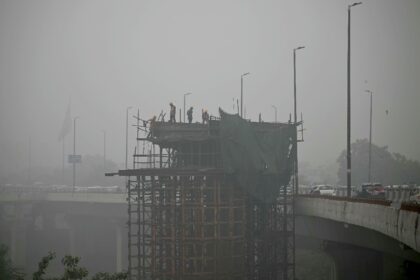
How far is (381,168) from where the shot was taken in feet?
457

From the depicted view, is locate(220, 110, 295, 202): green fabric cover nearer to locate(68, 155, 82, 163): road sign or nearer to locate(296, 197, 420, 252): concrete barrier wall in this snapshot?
locate(296, 197, 420, 252): concrete barrier wall

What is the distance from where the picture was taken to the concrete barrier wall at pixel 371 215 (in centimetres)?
2310

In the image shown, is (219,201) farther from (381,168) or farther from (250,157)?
(381,168)

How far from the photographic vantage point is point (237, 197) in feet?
148

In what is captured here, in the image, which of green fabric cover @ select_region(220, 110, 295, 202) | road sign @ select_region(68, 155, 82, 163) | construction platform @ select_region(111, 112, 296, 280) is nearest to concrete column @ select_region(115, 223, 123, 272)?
road sign @ select_region(68, 155, 82, 163)

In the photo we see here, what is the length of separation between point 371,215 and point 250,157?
15.3m

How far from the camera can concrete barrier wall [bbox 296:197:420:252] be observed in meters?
23.1

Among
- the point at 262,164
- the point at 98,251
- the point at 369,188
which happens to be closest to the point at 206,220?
the point at 262,164

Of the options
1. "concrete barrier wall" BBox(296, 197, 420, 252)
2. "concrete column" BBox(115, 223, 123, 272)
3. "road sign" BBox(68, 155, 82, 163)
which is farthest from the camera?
"road sign" BBox(68, 155, 82, 163)

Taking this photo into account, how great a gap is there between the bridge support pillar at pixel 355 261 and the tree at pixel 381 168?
307 feet

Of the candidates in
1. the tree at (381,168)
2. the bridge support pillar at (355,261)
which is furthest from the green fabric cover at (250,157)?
the tree at (381,168)

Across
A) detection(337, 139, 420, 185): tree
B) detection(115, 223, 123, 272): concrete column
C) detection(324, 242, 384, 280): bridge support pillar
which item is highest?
detection(337, 139, 420, 185): tree

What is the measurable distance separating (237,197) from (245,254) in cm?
453

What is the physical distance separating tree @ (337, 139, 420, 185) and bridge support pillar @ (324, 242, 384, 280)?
93.5 metres
